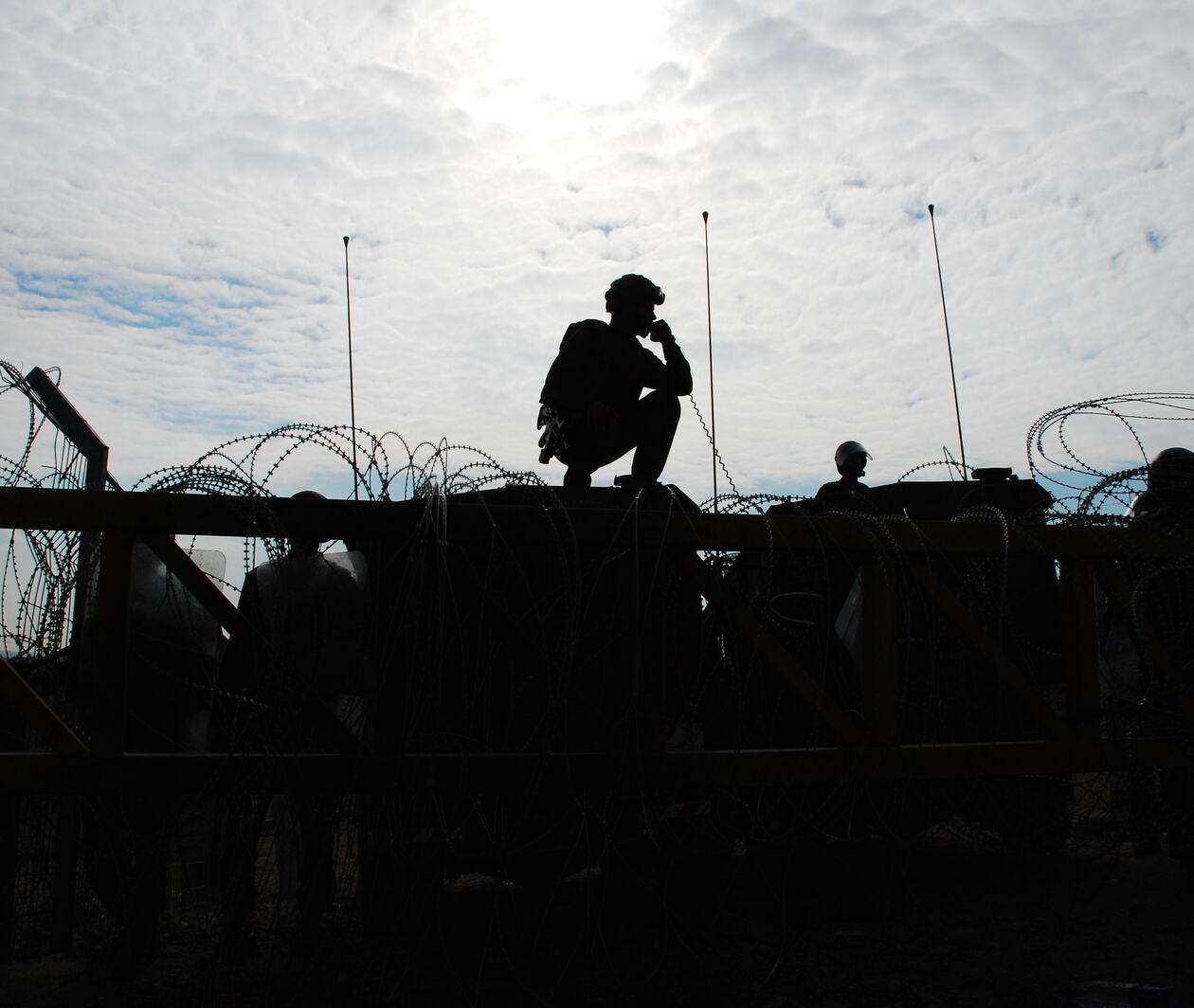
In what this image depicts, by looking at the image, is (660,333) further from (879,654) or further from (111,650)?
(111,650)

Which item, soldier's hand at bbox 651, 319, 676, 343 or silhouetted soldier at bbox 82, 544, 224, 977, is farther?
soldier's hand at bbox 651, 319, 676, 343

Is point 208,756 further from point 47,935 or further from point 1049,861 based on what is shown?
point 1049,861

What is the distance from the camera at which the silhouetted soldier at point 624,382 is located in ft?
17.0

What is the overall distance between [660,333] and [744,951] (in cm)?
281

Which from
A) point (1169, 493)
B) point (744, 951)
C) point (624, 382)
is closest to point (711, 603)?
A: point (624, 382)

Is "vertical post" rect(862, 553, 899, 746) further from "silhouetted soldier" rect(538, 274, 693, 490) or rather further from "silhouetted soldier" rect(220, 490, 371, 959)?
"silhouetted soldier" rect(220, 490, 371, 959)

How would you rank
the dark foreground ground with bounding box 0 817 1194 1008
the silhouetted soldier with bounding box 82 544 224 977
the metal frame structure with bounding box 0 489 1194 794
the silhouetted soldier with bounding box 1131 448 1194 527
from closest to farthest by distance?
the metal frame structure with bounding box 0 489 1194 794, the dark foreground ground with bounding box 0 817 1194 1008, the silhouetted soldier with bounding box 82 544 224 977, the silhouetted soldier with bounding box 1131 448 1194 527

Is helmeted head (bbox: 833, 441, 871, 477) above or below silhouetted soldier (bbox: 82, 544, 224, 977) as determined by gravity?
above

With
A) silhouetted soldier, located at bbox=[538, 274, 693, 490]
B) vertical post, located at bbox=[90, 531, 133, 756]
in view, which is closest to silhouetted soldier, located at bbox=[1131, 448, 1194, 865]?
silhouetted soldier, located at bbox=[538, 274, 693, 490]

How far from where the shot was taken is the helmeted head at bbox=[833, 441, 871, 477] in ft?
25.7

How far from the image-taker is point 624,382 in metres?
5.33

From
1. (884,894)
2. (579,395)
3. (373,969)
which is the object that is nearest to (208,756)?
(373,969)

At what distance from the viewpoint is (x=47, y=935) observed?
14.8ft

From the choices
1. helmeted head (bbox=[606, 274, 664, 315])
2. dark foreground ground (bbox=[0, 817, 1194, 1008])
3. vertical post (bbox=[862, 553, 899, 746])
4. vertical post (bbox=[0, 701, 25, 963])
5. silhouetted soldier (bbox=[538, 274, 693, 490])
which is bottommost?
dark foreground ground (bbox=[0, 817, 1194, 1008])
